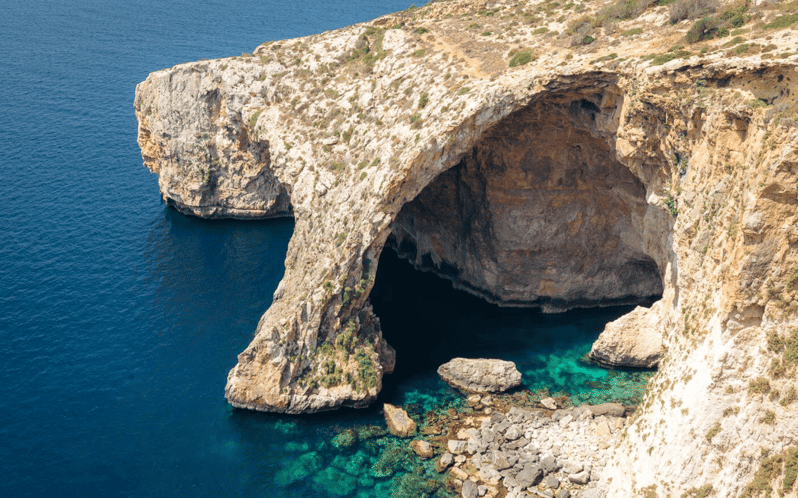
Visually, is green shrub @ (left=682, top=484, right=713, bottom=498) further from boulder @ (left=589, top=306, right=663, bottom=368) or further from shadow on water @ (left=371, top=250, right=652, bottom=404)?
boulder @ (left=589, top=306, right=663, bottom=368)

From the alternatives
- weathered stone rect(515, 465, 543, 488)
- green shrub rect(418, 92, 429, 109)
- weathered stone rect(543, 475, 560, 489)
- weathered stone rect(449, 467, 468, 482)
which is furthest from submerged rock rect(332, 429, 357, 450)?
green shrub rect(418, 92, 429, 109)

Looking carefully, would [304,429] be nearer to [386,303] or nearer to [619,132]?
[386,303]

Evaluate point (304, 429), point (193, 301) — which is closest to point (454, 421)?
point (304, 429)

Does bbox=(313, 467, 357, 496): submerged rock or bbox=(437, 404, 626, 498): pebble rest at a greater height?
bbox=(437, 404, 626, 498): pebble

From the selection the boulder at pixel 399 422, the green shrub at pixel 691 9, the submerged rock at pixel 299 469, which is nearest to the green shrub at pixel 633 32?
the green shrub at pixel 691 9

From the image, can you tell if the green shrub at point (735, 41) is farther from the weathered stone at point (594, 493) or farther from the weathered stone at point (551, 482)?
the weathered stone at point (551, 482)

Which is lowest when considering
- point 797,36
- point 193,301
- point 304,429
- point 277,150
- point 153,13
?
point 304,429
